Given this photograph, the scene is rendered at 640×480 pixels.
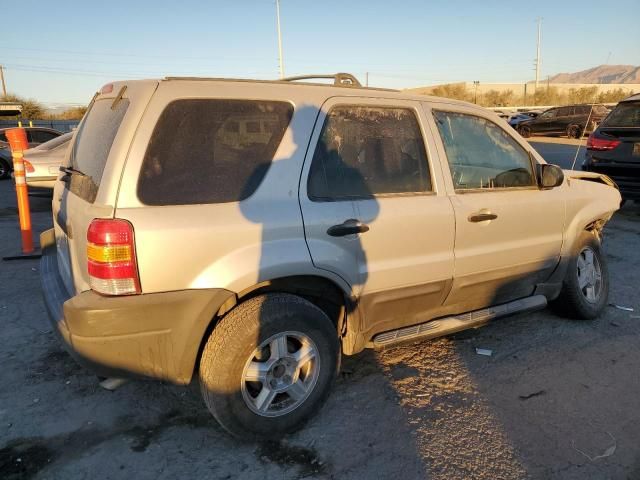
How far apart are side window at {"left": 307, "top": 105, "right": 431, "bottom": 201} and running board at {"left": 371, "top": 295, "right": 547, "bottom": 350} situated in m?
0.90

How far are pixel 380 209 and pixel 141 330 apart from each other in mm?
1437

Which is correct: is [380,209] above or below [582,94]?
below

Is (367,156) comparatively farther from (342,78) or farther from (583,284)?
(583,284)

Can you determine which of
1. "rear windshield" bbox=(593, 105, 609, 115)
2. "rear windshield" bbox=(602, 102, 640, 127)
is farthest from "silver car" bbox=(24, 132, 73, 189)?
"rear windshield" bbox=(593, 105, 609, 115)

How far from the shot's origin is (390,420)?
9.49 ft

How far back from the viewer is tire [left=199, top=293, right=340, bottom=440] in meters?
2.51

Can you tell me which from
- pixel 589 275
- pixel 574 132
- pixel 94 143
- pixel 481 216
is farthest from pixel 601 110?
pixel 94 143

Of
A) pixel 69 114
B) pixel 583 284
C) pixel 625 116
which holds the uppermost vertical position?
pixel 69 114

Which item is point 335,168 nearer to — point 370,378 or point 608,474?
point 370,378

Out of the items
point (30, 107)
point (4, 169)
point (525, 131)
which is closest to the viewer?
point (4, 169)

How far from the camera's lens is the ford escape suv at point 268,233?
2.32 m

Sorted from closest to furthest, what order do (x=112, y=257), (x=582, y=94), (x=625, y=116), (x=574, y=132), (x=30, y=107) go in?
(x=112, y=257) < (x=625, y=116) < (x=574, y=132) < (x=30, y=107) < (x=582, y=94)

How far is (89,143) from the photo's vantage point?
9.37 feet

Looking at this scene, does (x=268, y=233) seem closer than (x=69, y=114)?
Yes
